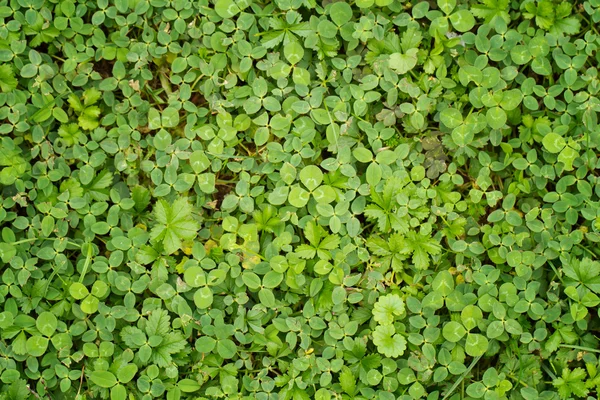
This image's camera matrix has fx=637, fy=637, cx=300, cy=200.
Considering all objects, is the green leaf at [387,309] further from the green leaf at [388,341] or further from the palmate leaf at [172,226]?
the palmate leaf at [172,226]

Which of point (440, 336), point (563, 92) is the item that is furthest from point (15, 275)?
point (563, 92)

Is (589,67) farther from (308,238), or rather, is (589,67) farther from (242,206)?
(242,206)

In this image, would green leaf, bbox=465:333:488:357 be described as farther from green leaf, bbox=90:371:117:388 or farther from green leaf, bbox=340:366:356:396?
green leaf, bbox=90:371:117:388

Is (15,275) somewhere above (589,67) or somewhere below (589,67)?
below

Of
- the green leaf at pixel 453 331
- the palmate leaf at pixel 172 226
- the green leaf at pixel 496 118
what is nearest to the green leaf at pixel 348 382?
the green leaf at pixel 453 331

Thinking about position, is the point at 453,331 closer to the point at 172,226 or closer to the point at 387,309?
the point at 387,309

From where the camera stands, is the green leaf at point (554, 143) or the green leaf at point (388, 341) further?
the green leaf at point (554, 143)

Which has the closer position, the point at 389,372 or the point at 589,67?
the point at 389,372
